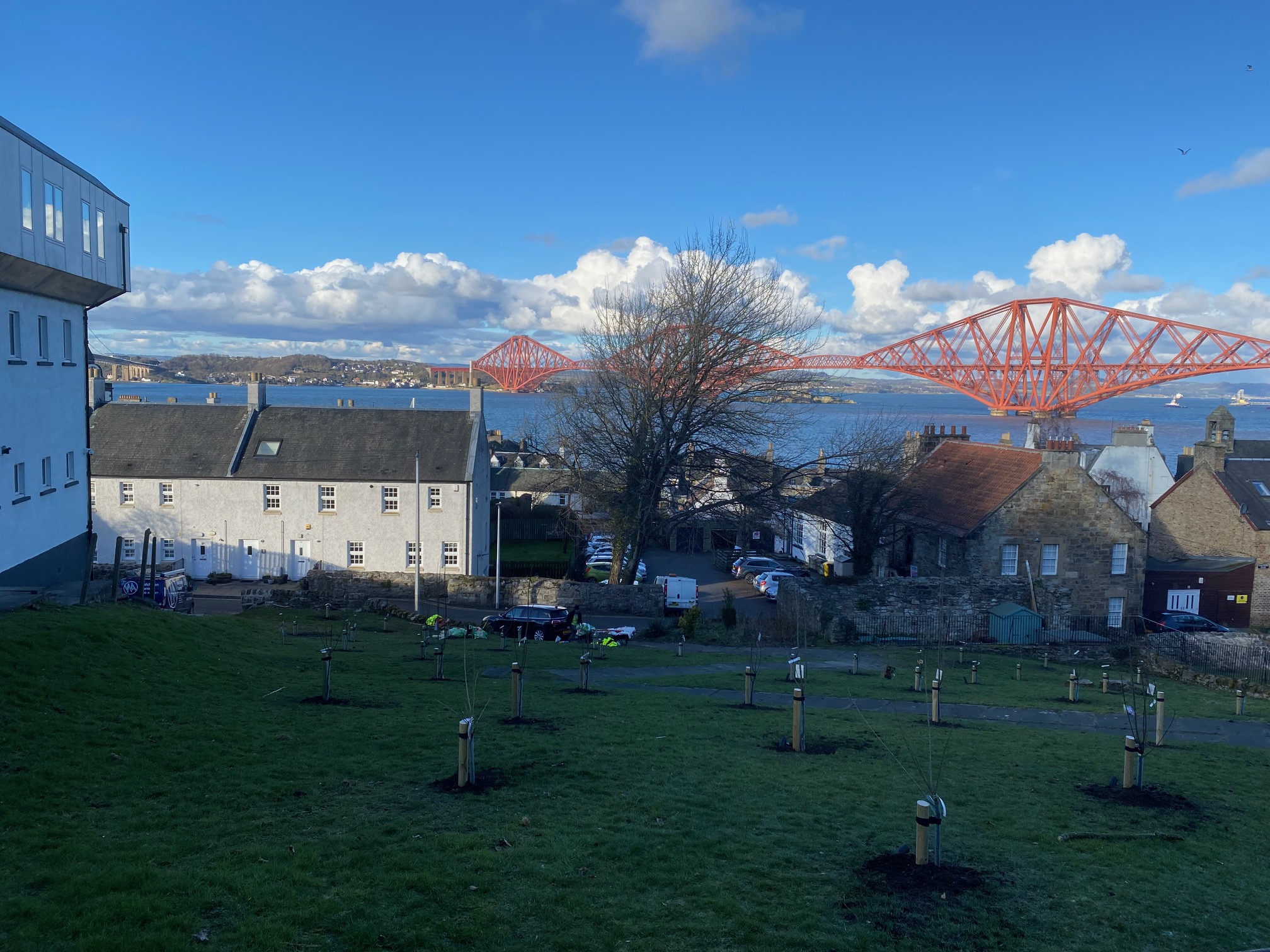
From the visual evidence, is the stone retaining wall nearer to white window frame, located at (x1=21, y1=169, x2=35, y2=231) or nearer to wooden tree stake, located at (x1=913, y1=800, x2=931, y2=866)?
white window frame, located at (x1=21, y1=169, x2=35, y2=231)

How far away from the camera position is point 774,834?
8.31 m

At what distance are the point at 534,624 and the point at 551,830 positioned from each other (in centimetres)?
1938

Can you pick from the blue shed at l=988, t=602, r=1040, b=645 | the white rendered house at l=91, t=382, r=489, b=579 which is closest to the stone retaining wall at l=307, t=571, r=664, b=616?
the white rendered house at l=91, t=382, r=489, b=579

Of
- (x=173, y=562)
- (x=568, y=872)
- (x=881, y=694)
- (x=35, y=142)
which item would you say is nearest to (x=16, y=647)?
(x=568, y=872)

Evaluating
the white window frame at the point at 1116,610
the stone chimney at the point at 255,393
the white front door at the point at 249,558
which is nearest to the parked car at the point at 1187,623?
the white window frame at the point at 1116,610

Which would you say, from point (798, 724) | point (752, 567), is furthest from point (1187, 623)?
point (798, 724)

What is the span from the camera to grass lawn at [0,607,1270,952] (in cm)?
621

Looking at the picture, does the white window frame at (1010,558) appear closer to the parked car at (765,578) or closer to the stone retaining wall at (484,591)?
the parked car at (765,578)

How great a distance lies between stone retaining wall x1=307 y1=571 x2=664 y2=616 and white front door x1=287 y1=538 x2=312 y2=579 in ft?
14.1

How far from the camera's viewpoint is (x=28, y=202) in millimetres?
19562

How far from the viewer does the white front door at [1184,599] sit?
3656cm

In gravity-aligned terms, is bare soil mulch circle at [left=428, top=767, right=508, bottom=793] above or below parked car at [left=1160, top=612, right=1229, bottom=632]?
above

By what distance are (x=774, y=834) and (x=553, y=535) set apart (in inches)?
1732

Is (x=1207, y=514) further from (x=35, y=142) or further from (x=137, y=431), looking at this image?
(x=137, y=431)
